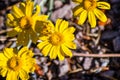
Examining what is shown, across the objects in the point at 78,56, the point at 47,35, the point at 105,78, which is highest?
the point at 47,35

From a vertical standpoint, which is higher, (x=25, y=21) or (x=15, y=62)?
(x=25, y=21)

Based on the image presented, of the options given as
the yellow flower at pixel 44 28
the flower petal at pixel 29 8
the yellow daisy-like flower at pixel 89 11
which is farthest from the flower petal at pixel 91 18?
the flower petal at pixel 29 8

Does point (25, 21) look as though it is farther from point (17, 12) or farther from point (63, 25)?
point (63, 25)

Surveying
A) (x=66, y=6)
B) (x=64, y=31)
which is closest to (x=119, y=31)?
(x=66, y=6)

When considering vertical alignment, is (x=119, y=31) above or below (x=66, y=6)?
below

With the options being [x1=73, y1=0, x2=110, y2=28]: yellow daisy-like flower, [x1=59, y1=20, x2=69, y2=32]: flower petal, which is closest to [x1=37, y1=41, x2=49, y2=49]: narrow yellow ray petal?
[x1=59, y1=20, x2=69, y2=32]: flower petal

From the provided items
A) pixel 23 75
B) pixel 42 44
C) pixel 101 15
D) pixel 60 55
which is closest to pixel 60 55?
pixel 60 55

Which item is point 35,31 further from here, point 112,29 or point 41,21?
point 112,29
